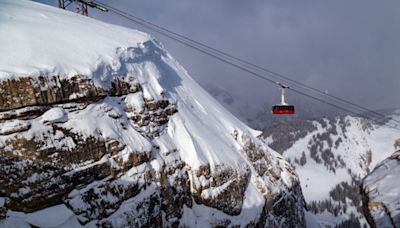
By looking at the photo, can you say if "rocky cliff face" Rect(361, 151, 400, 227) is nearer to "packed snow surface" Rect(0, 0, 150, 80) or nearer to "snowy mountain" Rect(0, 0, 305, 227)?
"snowy mountain" Rect(0, 0, 305, 227)

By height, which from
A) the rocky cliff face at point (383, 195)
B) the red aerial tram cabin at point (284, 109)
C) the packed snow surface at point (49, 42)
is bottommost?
the rocky cliff face at point (383, 195)

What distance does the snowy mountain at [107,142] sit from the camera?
12164mm

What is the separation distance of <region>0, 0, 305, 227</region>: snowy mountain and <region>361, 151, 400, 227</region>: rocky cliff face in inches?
326

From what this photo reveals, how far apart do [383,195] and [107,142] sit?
11.5 meters

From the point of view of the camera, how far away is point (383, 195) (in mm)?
10414

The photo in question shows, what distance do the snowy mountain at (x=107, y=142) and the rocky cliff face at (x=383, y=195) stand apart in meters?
8.27

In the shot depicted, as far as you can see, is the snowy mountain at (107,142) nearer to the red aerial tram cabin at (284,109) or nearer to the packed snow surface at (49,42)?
the packed snow surface at (49,42)

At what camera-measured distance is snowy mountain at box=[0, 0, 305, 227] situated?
12164 mm

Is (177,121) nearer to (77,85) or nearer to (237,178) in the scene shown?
(237,178)

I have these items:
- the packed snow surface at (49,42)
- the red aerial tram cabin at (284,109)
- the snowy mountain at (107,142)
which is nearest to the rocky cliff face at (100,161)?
the snowy mountain at (107,142)

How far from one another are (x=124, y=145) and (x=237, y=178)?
7717mm

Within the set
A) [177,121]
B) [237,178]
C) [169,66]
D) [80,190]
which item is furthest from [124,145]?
[169,66]

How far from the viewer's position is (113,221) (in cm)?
1316

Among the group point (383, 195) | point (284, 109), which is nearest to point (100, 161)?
point (383, 195)
